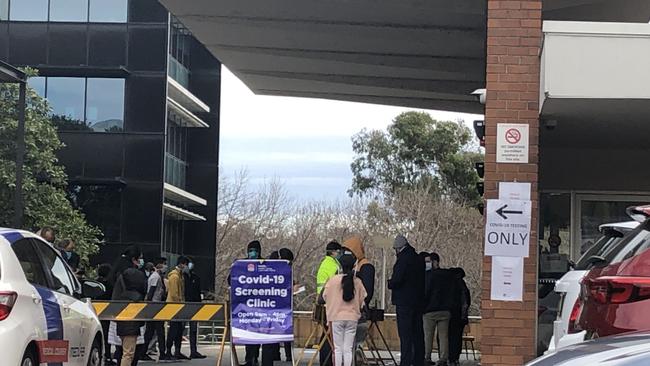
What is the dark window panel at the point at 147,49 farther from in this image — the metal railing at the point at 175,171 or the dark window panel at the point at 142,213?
the dark window panel at the point at 142,213

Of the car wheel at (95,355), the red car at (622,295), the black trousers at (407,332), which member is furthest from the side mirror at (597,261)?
the black trousers at (407,332)

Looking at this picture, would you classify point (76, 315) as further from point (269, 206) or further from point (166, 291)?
point (269, 206)

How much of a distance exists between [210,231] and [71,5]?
10734mm

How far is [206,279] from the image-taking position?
1532 inches

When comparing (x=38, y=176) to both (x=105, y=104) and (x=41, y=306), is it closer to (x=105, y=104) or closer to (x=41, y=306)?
(x=105, y=104)

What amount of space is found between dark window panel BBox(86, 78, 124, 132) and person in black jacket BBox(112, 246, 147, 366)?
20793mm

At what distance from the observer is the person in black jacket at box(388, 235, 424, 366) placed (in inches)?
540

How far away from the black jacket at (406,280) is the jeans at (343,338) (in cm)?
156

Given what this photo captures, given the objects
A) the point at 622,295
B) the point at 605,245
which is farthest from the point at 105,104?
the point at 622,295

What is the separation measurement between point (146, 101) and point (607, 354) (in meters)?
31.8

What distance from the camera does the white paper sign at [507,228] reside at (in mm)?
10352

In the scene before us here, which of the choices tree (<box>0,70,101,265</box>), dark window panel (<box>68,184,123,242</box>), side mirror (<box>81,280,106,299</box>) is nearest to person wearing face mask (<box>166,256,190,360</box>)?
side mirror (<box>81,280,106,299</box>)

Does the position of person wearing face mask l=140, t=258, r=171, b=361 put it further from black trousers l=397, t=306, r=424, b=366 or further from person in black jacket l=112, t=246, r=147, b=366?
black trousers l=397, t=306, r=424, b=366

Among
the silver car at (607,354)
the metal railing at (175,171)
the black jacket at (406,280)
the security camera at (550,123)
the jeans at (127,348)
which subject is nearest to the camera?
the silver car at (607,354)
